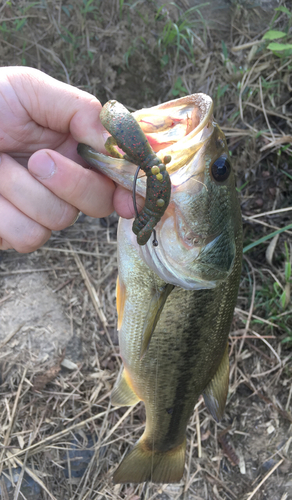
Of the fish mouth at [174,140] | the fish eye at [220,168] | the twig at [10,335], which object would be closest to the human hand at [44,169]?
the fish mouth at [174,140]

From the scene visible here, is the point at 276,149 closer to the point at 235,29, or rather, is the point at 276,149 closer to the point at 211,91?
the point at 211,91

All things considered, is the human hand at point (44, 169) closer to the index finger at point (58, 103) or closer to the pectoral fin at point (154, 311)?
the index finger at point (58, 103)

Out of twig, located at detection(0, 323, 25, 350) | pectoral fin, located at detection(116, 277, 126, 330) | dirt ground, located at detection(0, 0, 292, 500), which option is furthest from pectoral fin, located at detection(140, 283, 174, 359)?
twig, located at detection(0, 323, 25, 350)

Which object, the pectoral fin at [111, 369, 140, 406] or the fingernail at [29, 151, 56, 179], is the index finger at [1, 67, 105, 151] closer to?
the fingernail at [29, 151, 56, 179]

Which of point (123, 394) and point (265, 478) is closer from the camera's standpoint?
point (123, 394)

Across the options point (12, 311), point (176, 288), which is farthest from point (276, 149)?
point (12, 311)

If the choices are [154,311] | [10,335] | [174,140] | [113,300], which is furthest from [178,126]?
[10,335]

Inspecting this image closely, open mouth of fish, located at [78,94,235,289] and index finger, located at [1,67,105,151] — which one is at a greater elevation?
index finger, located at [1,67,105,151]

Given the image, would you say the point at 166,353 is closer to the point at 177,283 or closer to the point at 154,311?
the point at 154,311
